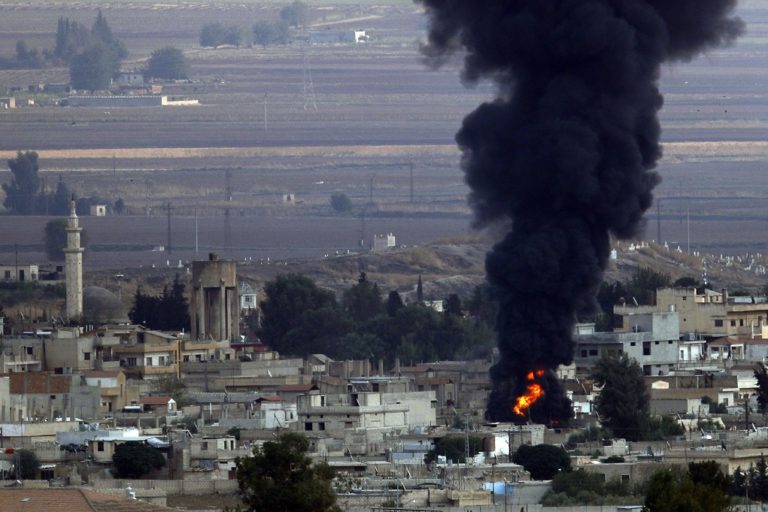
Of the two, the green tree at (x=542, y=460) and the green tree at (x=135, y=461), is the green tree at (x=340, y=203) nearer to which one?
the green tree at (x=542, y=460)

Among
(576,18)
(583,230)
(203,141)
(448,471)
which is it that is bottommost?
(448,471)

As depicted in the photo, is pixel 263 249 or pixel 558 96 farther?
pixel 263 249

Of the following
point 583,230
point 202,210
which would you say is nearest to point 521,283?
point 583,230

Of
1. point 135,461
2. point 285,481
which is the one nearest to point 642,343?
point 135,461

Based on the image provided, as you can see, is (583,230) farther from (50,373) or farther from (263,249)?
(263,249)

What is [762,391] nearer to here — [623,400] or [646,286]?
[623,400]

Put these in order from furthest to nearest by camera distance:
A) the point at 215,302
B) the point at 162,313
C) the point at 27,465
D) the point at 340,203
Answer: the point at 340,203 < the point at 162,313 < the point at 215,302 < the point at 27,465
